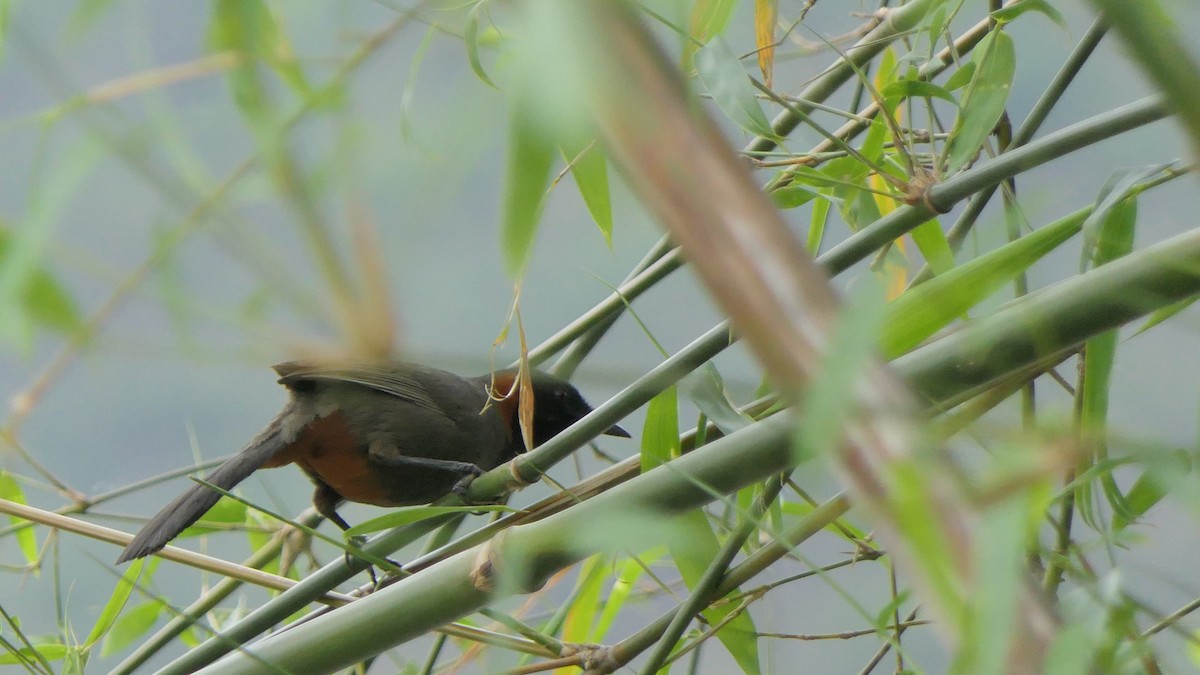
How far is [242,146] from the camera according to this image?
0.49 m

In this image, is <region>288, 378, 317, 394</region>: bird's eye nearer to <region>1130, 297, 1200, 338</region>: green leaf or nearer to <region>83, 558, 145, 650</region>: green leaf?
<region>83, 558, 145, 650</region>: green leaf

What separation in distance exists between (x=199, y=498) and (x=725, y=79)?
1.18 m

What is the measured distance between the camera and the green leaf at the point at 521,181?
511mm

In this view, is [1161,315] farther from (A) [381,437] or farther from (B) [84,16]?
(A) [381,437]

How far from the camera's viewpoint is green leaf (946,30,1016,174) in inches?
41.9

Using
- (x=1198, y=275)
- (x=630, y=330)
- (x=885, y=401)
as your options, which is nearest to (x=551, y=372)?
(x=630, y=330)

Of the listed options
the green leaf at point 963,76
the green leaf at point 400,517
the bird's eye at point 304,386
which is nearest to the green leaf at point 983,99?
the green leaf at point 963,76

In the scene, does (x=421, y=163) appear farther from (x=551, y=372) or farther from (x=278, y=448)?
(x=278, y=448)

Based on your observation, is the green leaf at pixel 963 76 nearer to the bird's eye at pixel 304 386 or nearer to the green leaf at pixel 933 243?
the green leaf at pixel 933 243

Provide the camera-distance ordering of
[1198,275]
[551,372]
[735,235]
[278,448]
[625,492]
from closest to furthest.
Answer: [735,235]
[1198,275]
[625,492]
[551,372]
[278,448]

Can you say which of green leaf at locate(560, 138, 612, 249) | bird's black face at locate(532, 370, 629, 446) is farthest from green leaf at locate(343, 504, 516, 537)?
bird's black face at locate(532, 370, 629, 446)

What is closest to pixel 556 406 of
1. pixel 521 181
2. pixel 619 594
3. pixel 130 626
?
pixel 130 626

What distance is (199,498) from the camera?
180 cm

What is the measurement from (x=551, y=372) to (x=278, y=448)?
2.92 ft
